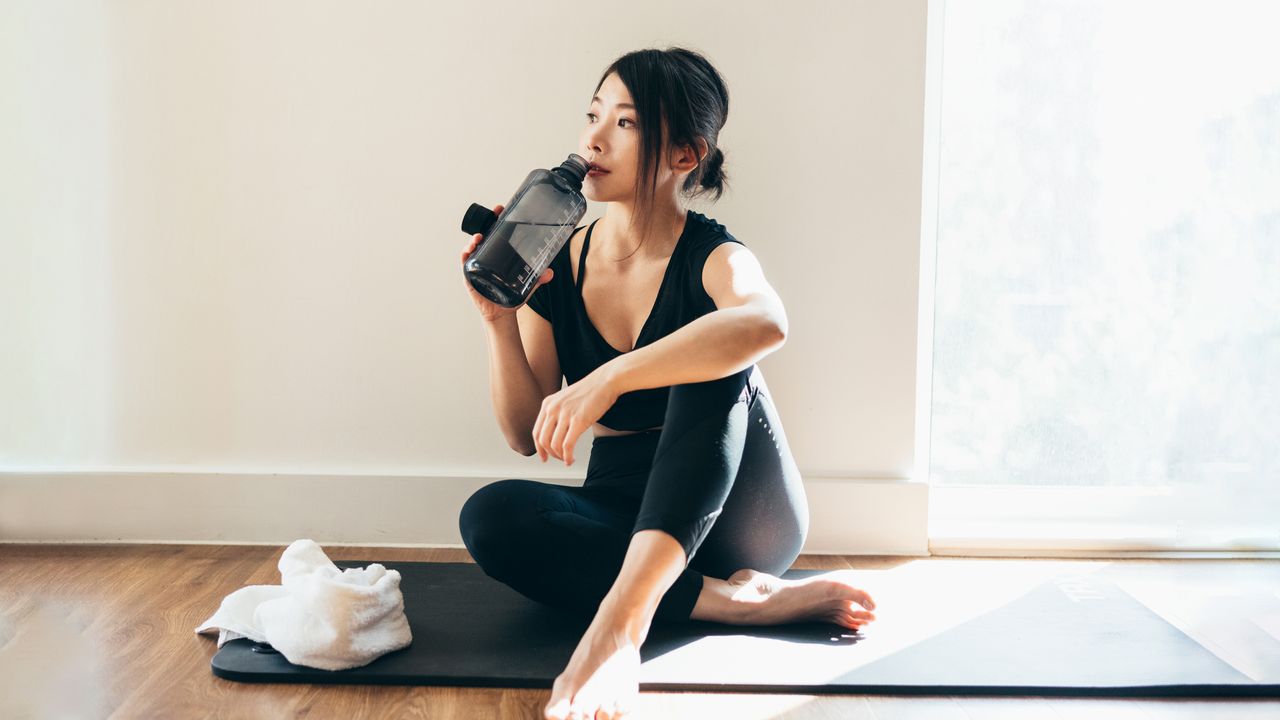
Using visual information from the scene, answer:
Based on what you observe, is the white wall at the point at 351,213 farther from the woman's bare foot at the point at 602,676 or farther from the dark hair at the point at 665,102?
the woman's bare foot at the point at 602,676

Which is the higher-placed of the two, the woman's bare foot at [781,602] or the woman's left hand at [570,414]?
the woman's left hand at [570,414]

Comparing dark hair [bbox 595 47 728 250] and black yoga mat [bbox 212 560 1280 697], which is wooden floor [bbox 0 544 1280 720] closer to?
black yoga mat [bbox 212 560 1280 697]

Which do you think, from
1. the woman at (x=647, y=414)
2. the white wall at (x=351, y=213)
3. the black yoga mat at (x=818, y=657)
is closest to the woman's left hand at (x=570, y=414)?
the woman at (x=647, y=414)

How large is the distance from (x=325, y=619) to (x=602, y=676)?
12.7 inches

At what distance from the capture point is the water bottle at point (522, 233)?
1.10 meters

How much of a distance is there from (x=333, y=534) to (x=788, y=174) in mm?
935

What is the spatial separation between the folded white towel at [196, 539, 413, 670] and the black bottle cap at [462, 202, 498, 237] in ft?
1.34

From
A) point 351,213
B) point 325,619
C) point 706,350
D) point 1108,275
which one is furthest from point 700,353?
point 1108,275

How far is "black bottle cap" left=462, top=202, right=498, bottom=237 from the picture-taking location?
1.12 m

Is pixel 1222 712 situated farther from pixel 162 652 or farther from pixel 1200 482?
pixel 162 652

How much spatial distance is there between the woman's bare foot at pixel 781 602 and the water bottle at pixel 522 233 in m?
0.43

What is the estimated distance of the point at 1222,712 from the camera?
1042 millimetres

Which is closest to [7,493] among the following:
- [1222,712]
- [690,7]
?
[690,7]

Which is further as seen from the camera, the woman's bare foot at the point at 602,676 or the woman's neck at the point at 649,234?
the woman's neck at the point at 649,234
